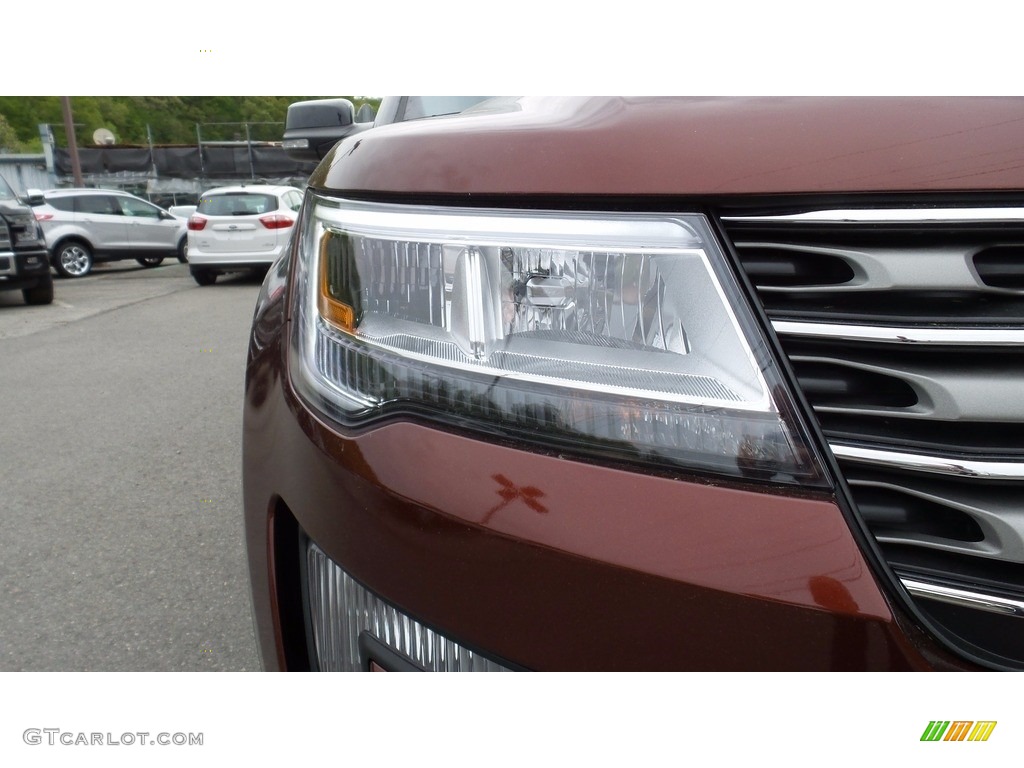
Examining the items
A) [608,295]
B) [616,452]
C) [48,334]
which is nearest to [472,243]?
[608,295]

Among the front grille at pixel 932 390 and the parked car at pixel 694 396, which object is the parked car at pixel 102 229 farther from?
the front grille at pixel 932 390

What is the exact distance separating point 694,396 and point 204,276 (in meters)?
12.1

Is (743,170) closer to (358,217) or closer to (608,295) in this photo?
(608,295)

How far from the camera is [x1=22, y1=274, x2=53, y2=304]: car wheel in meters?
9.48

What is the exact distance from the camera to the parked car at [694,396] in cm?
72

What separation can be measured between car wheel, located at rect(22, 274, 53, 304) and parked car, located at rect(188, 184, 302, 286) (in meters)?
2.10

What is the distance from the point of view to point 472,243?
2.81ft

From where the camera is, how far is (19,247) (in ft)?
29.4

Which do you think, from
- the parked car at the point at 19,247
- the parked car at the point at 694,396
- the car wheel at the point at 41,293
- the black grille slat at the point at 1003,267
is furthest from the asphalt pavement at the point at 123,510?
the car wheel at the point at 41,293

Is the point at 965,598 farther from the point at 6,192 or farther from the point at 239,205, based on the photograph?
the point at 239,205

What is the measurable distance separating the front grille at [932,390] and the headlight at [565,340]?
6 centimetres

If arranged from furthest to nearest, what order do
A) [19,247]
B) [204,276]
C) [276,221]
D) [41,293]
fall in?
[204,276] → [276,221] → [41,293] → [19,247]

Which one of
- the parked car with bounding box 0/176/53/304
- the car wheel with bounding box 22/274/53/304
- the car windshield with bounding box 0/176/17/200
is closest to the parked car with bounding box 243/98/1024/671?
the parked car with bounding box 0/176/53/304

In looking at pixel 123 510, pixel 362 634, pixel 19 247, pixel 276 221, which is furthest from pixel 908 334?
pixel 276 221
